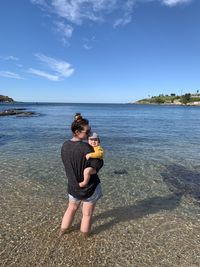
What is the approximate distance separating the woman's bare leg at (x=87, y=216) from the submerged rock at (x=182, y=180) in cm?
466

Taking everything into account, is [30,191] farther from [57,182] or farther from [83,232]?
[83,232]

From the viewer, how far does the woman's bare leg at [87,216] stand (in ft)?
20.6

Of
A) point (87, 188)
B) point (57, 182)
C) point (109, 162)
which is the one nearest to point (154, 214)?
point (87, 188)

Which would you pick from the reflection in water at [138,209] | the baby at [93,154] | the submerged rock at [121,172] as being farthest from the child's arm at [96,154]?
A: the submerged rock at [121,172]

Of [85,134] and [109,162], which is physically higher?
[85,134]

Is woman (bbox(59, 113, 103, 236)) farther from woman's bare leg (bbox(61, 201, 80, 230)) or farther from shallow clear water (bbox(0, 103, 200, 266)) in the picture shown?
shallow clear water (bbox(0, 103, 200, 266))

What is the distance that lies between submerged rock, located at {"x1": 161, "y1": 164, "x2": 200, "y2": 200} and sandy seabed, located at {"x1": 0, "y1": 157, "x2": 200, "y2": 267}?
549mm

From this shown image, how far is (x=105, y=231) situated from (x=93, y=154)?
256 centimetres

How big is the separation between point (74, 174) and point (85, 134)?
3.11ft

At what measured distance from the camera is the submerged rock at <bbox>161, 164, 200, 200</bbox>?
10.3 metres

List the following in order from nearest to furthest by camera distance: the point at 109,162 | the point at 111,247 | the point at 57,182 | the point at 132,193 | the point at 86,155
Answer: the point at 86,155 → the point at 111,247 → the point at 132,193 → the point at 57,182 → the point at 109,162

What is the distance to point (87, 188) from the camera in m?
6.09

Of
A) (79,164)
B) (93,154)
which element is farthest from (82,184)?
(93,154)

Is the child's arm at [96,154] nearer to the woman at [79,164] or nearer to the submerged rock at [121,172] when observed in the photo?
the woman at [79,164]
